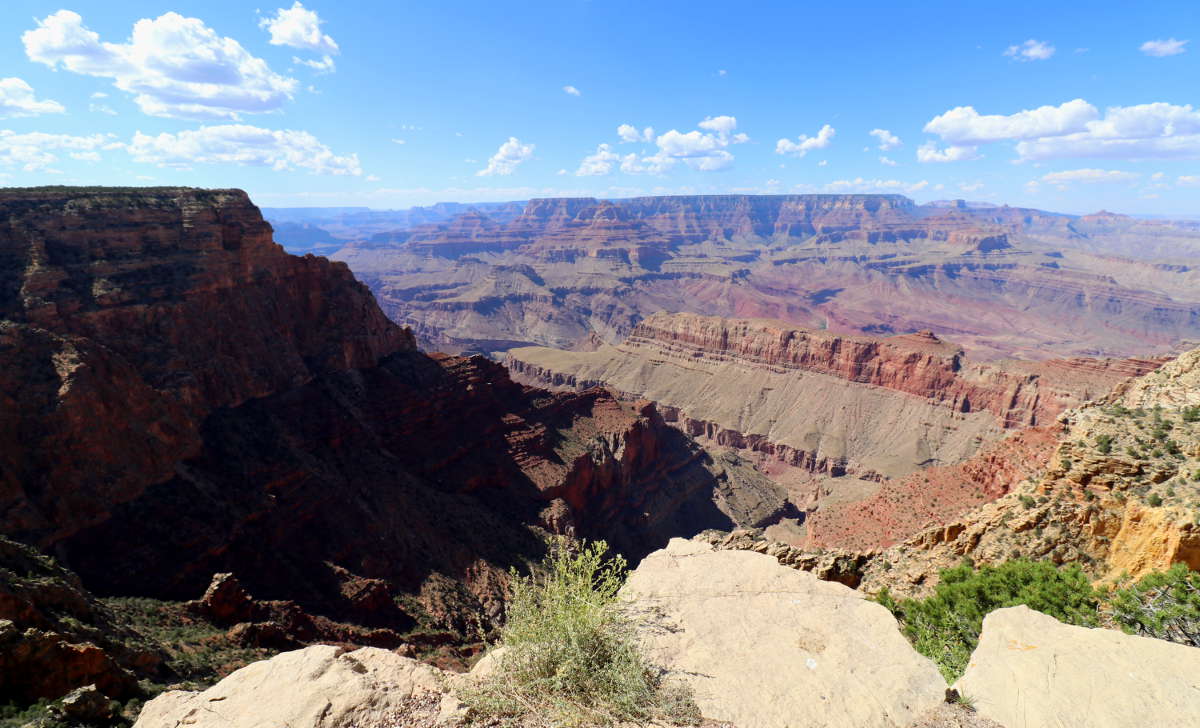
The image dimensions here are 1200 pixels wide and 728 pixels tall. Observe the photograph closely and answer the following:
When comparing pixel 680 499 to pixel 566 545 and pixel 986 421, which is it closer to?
pixel 566 545

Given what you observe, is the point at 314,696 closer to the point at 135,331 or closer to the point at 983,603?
the point at 983,603

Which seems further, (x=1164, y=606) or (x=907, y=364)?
(x=907, y=364)

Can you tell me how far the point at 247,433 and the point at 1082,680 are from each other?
44.0 m

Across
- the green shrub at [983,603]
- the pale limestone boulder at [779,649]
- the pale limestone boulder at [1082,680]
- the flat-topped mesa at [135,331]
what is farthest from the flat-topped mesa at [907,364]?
the pale limestone boulder at [779,649]

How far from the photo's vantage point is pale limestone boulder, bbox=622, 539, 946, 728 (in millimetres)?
9672

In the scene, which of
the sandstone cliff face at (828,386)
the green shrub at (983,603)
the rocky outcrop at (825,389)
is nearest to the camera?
the green shrub at (983,603)

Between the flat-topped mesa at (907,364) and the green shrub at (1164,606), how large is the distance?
8152 cm

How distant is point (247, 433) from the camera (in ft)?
127

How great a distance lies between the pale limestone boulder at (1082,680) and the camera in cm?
907

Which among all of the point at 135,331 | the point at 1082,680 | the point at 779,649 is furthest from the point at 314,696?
the point at 135,331

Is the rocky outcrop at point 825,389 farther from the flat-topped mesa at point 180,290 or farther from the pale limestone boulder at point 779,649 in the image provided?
the flat-topped mesa at point 180,290

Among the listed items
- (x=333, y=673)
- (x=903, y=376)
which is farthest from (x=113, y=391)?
(x=903, y=376)

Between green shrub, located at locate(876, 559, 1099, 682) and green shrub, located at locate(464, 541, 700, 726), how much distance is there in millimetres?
8635

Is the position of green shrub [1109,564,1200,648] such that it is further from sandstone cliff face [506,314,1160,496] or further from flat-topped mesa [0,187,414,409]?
sandstone cliff face [506,314,1160,496]
